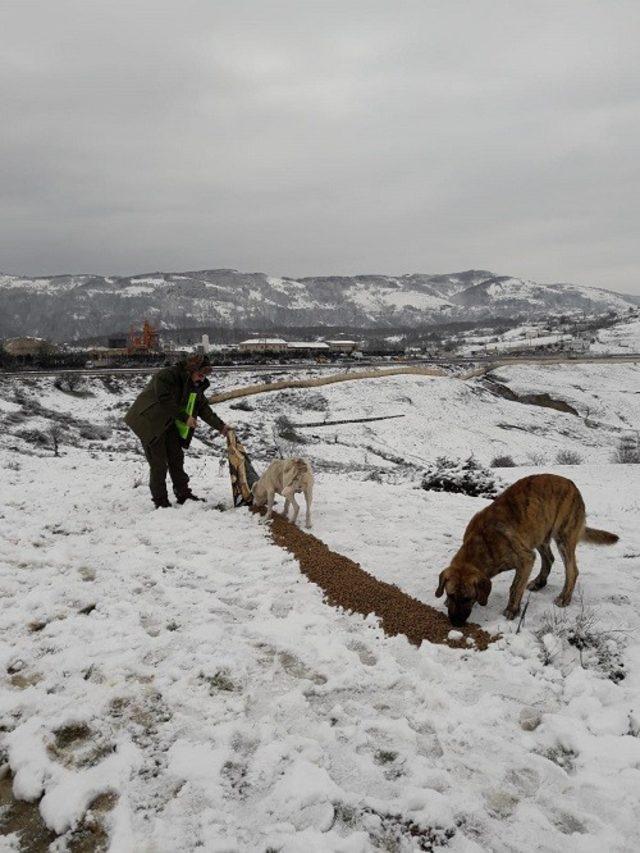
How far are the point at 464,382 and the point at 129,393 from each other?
1181 inches

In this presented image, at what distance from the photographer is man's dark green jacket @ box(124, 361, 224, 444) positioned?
8180 mm

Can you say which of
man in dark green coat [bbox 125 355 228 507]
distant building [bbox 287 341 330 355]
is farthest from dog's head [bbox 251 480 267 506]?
distant building [bbox 287 341 330 355]

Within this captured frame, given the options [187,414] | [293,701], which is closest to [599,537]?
[293,701]

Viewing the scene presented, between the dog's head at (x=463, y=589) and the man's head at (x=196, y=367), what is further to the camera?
the man's head at (x=196, y=367)

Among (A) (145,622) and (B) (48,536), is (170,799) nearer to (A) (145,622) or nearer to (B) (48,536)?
(A) (145,622)

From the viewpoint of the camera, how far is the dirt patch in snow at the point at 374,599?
4.36m

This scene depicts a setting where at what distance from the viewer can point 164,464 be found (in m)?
8.40

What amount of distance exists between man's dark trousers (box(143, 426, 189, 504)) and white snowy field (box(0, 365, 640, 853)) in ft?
3.03

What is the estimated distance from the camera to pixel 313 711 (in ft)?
11.2

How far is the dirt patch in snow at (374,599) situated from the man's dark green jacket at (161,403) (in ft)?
9.86

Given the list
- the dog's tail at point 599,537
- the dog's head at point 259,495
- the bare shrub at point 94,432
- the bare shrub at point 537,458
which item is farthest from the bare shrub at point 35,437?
the bare shrub at point 537,458

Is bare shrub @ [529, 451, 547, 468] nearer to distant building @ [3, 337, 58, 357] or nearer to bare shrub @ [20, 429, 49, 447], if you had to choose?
bare shrub @ [20, 429, 49, 447]

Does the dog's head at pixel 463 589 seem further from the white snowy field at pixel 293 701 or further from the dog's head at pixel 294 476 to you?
the dog's head at pixel 294 476

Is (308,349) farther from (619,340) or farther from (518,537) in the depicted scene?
(518,537)
